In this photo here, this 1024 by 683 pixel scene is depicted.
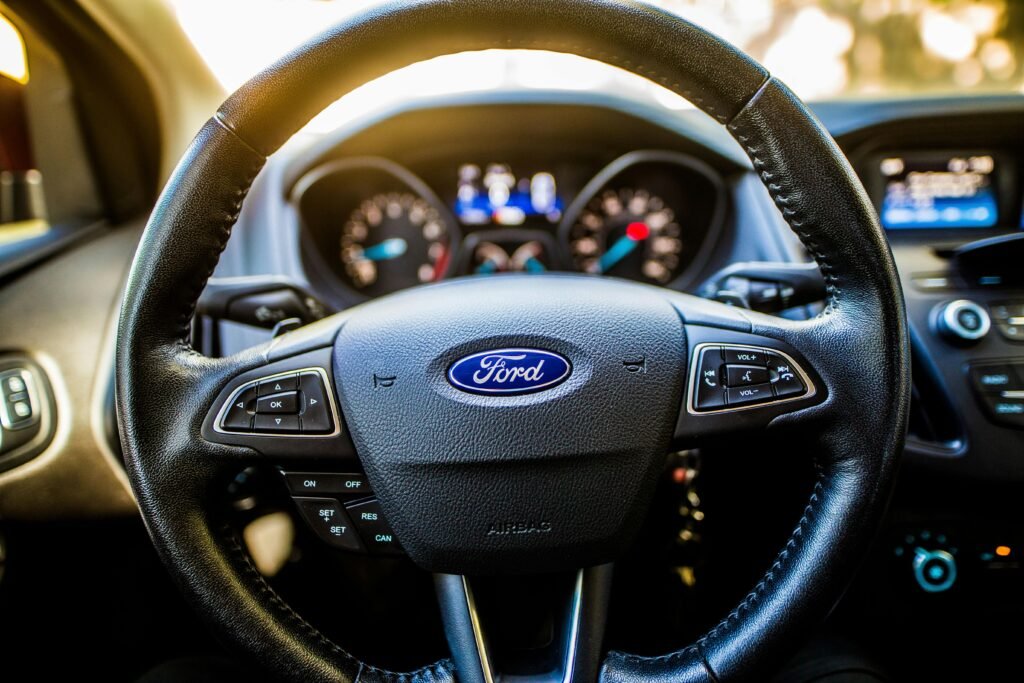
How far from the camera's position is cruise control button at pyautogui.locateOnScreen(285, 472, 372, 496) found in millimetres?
834

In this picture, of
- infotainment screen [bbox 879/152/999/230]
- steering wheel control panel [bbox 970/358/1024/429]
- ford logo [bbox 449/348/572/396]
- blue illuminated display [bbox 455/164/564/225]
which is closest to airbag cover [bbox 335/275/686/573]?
ford logo [bbox 449/348/572/396]

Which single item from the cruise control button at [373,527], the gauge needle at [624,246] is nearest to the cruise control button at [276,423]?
the cruise control button at [373,527]

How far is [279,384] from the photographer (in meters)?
0.84

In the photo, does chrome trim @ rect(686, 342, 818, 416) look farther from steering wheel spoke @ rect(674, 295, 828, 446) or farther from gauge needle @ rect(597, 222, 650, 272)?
gauge needle @ rect(597, 222, 650, 272)

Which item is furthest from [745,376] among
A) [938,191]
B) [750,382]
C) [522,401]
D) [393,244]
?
[393,244]

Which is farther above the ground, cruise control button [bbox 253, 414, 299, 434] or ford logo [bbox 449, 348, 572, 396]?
ford logo [bbox 449, 348, 572, 396]

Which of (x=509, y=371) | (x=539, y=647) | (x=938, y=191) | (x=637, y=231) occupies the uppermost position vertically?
(x=509, y=371)

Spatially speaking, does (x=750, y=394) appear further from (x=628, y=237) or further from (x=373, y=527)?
(x=628, y=237)

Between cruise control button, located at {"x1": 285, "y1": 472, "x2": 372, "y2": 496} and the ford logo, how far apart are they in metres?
Answer: 0.15

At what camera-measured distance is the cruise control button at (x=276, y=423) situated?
82 centimetres

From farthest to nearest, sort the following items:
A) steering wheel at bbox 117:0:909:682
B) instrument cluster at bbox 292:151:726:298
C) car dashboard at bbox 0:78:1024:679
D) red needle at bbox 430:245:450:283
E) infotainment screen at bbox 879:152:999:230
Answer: red needle at bbox 430:245:450:283 < instrument cluster at bbox 292:151:726:298 < infotainment screen at bbox 879:152:999:230 < car dashboard at bbox 0:78:1024:679 < steering wheel at bbox 117:0:909:682

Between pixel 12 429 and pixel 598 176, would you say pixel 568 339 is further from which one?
pixel 598 176

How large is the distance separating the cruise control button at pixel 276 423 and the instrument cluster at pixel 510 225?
140 centimetres

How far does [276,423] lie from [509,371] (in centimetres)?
26
